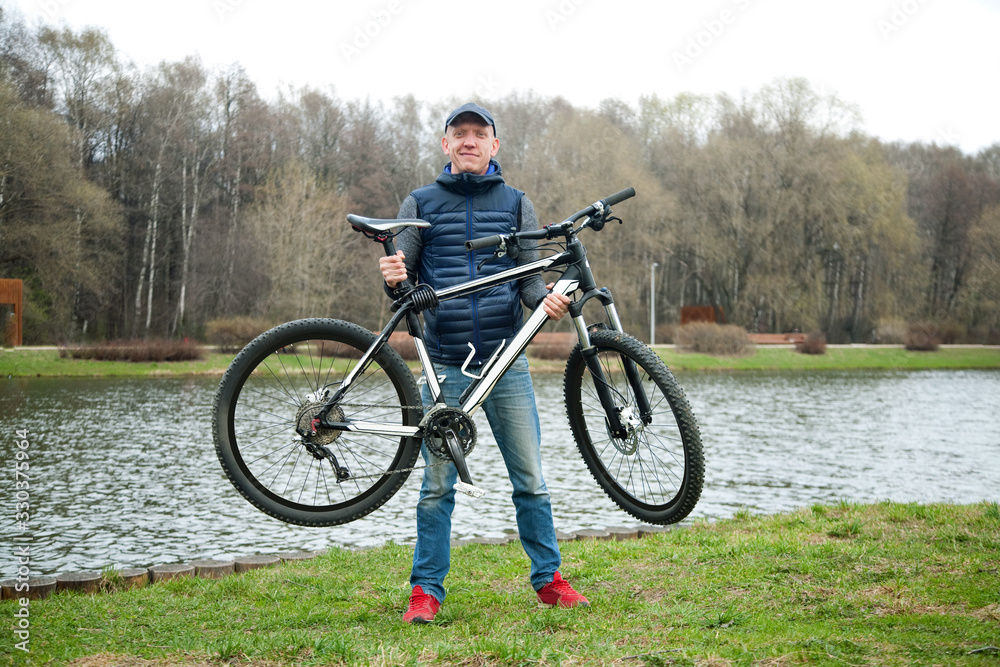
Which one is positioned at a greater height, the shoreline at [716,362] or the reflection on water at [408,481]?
the shoreline at [716,362]

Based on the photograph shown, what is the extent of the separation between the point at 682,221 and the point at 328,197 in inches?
851

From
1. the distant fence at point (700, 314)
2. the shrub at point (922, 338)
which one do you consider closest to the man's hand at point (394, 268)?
the shrub at point (922, 338)

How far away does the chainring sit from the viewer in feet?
14.3

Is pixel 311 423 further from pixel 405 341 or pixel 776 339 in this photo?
pixel 776 339

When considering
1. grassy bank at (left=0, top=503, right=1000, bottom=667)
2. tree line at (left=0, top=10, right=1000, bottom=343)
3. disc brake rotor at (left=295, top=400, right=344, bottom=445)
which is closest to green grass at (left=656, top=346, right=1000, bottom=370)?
tree line at (left=0, top=10, right=1000, bottom=343)

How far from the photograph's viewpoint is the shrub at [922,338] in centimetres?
4750

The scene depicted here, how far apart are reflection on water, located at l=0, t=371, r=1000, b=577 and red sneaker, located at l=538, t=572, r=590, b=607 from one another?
532cm

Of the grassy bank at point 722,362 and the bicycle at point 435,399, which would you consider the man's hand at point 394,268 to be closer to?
the bicycle at point 435,399

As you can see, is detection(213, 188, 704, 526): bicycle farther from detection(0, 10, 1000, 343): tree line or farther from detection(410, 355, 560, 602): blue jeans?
detection(0, 10, 1000, 343): tree line

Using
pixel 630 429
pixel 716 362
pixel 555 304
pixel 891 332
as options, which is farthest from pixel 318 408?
pixel 891 332

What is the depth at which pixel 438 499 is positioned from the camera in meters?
4.63

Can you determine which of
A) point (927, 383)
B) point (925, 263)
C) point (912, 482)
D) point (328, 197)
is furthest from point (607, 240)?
point (912, 482)

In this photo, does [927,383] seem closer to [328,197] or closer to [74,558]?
[328,197]

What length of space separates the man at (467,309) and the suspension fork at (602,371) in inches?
5.2
